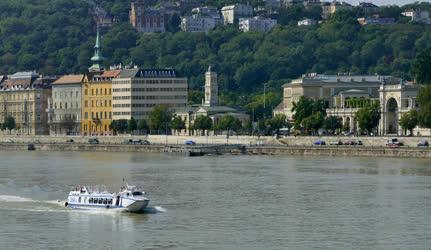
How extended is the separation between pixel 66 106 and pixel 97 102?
14.8ft

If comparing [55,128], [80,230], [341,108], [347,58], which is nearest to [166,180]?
[80,230]

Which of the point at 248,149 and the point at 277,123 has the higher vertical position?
the point at 277,123

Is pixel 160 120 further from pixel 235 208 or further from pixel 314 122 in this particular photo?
pixel 235 208

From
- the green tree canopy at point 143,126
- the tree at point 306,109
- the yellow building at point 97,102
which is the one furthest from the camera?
the yellow building at point 97,102

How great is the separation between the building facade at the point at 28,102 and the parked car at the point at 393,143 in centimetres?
6034

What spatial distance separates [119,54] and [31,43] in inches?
658

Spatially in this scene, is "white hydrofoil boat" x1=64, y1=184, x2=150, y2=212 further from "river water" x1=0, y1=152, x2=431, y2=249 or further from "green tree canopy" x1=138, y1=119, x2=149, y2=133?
"green tree canopy" x1=138, y1=119, x2=149, y2=133

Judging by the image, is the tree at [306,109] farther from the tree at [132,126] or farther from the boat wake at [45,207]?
the boat wake at [45,207]

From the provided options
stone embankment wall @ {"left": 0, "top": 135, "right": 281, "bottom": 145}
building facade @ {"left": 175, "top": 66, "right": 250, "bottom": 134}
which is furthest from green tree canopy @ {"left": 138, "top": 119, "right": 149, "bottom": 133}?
stone embankment wall @ {"left": 0, "top": 135, "right": 281, "bottom": 145}

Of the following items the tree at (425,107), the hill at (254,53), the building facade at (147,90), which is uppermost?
the hill at (254,53)

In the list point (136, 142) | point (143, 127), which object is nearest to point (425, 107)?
point (136, 142)

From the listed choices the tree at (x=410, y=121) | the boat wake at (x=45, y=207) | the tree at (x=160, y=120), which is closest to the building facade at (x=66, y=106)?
the tree at (x=160, y=120)

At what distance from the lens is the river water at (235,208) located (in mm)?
49688

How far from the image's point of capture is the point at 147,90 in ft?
462
